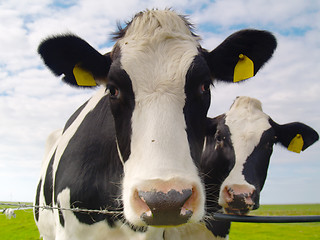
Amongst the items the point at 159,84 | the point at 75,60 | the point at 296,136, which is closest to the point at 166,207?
the point at 159,84

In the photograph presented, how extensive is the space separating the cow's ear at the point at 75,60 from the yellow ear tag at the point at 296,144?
4.90m

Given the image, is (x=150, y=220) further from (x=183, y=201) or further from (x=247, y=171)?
(x=247, y=171)

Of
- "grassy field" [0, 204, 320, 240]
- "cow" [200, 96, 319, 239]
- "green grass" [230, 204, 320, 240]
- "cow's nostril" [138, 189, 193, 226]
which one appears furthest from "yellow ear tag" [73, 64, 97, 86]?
"green grass" [230, 204, 320, 240]

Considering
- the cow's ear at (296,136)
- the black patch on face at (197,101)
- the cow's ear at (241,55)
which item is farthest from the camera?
the cow's ear at (296,136)

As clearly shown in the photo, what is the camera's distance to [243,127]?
5543 millimetres

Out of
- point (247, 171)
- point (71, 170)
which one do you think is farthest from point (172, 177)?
point (247, 171)

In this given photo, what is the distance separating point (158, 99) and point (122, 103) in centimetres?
39

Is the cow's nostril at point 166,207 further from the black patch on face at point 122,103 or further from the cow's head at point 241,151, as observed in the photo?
the cow's head at point 241,151

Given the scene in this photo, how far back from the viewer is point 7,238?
73.4 ft

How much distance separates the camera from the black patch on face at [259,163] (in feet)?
15.7

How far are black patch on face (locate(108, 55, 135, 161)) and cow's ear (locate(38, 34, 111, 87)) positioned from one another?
1.46 feet

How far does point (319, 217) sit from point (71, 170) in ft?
7.72

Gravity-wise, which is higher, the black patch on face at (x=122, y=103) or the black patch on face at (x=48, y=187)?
the black patch on face at (x=122, y=103)

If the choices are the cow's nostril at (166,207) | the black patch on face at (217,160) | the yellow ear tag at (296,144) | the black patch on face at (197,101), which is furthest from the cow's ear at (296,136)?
the cow's nostril at (166,207)
